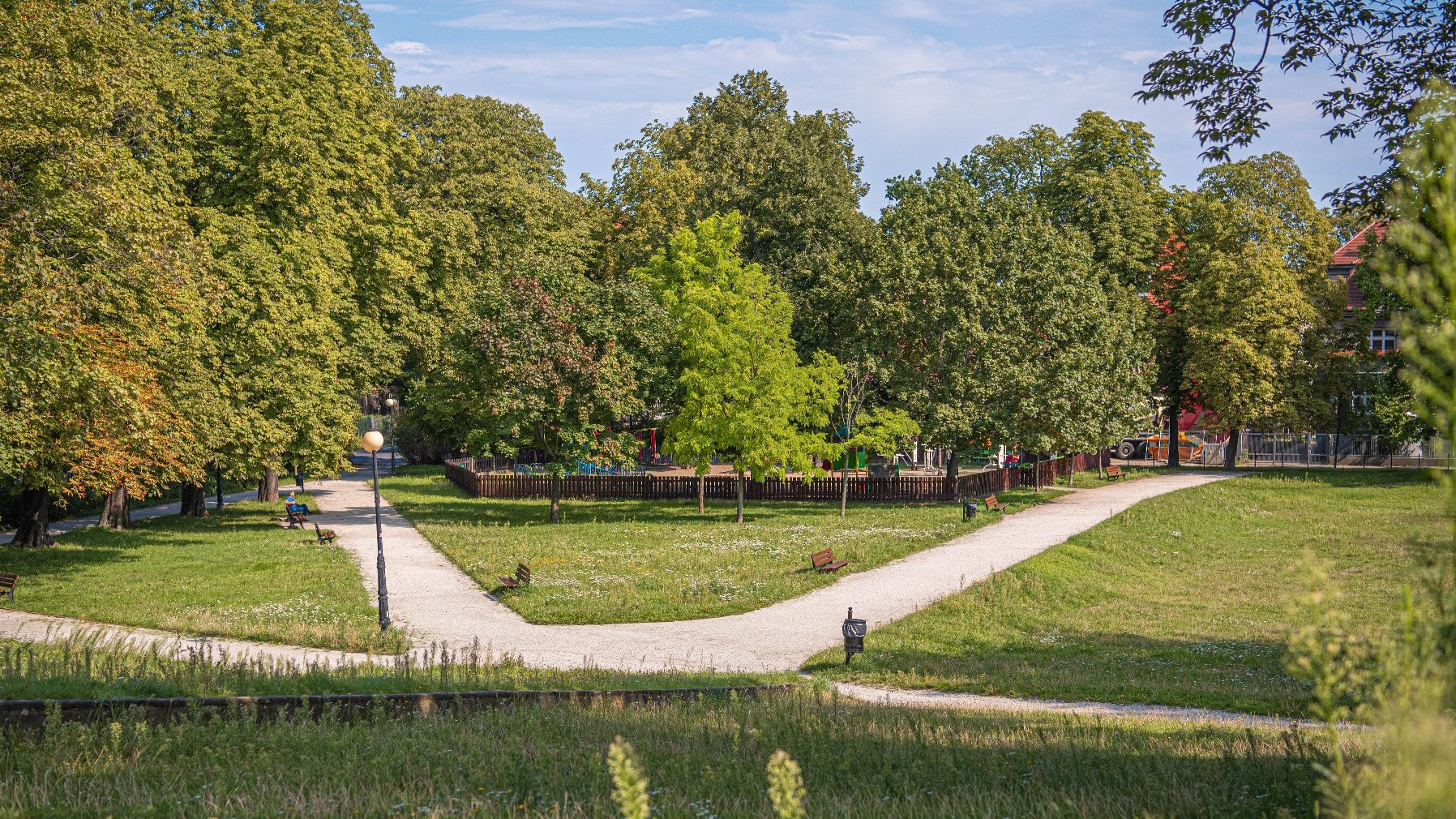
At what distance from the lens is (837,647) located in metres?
17.7

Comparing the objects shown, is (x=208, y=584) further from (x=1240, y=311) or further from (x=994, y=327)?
(x=1240, y=311)

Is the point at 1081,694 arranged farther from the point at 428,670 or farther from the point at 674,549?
the point at 674,549

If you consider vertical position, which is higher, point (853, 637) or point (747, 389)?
point (747, 389)

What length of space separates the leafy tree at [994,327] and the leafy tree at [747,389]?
4.26 m

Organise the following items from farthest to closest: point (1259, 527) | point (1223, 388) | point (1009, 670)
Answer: point (1223, 388) < point (1259, 527) < point (1009, 670)

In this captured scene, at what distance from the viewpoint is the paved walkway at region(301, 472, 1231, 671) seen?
1736 cm

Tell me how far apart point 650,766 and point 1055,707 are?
7934 millimetres

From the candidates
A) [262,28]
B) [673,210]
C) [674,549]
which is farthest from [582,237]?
[674,549]

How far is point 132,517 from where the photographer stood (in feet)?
123

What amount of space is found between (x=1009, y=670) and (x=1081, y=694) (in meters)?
1.35

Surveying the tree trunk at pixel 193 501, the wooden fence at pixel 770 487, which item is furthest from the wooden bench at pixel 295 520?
the wooden fence at pixel 770 487

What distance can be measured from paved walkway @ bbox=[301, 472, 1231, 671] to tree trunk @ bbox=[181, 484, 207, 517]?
26.1ft

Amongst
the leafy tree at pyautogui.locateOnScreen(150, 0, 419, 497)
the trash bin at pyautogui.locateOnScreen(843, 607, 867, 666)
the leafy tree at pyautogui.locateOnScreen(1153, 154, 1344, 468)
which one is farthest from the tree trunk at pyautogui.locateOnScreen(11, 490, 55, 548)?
the leafy tree at pyautogui.locateOnScreen(1153, 154, 1344, 468)

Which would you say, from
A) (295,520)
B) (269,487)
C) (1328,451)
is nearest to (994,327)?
(295,520)
